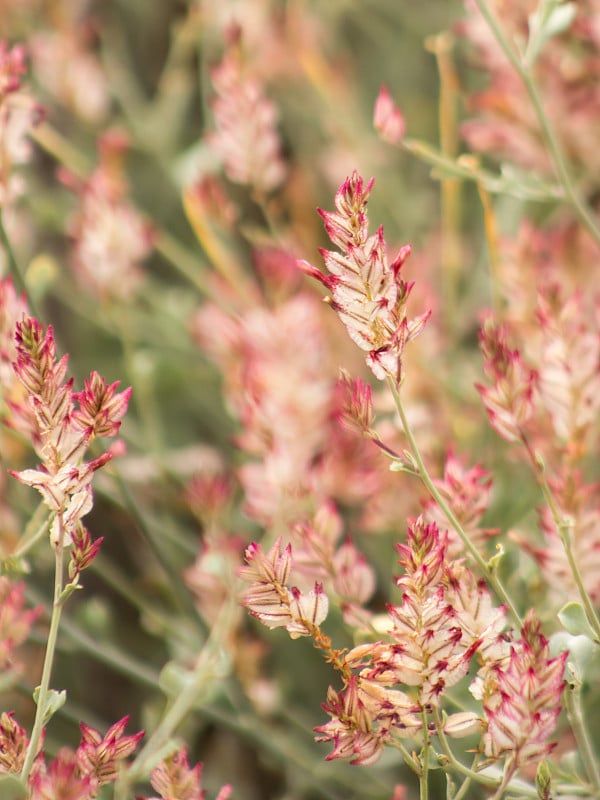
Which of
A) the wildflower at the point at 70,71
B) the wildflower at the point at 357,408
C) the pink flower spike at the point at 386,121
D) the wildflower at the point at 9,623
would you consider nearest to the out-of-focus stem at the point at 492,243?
the pink flower spike at the point at 386,121

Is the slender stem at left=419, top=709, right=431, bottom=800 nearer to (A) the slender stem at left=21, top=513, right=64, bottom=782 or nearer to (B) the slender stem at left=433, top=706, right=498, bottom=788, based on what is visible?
(B) the slender stem at left=433, top=706, right=498, bottom=788

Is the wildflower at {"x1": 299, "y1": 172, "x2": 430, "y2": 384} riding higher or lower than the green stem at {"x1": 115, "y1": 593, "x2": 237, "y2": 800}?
higher

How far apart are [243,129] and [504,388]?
0.24m

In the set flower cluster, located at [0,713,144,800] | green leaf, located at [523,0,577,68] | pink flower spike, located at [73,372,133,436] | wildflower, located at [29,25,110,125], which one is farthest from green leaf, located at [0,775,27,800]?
wildflower, located at [29,25,110,125]

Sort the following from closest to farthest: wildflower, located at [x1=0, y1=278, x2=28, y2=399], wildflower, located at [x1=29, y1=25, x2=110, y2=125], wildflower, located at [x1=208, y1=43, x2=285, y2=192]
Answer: wildflower, located at [x1=0, y1=278, x2=28, y2=399] < wildflower, located at [x1=208, y1=43, x2=285, y2=192] < wildflower, located at [x1=29, y1=25, x2=110, y2=125]

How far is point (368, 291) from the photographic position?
30 cm

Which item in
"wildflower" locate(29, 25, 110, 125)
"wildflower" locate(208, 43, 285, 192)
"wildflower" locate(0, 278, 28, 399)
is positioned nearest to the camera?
"wildflower" locate(0, 278, 28, 399)

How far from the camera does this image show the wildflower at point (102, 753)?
32cm

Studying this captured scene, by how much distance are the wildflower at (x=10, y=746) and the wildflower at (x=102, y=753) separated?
0.8 inches

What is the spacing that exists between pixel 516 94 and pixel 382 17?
0.36m

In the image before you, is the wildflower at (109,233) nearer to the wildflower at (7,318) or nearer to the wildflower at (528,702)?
the wildflower at (7,318)

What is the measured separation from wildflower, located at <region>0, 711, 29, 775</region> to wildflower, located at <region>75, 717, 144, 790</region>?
2 centimetres

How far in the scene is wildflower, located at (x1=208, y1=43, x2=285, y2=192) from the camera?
509mm

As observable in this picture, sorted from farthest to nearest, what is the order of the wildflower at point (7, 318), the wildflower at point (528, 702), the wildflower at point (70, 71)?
the wildflower at point (70, 71) → the wildflower at point (7, 318) → the wildflower at point (528, 702)
